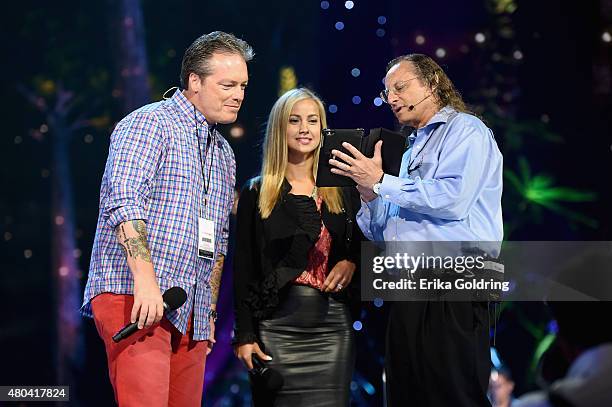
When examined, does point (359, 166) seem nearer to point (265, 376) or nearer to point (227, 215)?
point (227, 215)

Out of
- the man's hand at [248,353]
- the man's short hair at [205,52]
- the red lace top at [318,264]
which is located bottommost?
the man's hand at [248,353]

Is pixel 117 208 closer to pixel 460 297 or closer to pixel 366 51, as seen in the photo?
pixel 460 297

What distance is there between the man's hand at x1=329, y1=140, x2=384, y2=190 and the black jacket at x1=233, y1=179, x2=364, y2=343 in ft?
2.02

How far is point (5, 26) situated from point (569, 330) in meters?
4.45

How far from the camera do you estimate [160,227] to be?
7.93 ft

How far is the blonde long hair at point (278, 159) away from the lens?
130 inches

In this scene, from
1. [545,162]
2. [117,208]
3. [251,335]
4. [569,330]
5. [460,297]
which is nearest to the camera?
[569,330]

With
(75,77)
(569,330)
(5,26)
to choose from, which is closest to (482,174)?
(569,330)

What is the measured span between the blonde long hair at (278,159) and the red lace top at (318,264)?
0.14 m

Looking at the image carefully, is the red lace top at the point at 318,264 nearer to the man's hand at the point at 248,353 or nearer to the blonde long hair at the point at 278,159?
the blonde long hair at the point at 278,159

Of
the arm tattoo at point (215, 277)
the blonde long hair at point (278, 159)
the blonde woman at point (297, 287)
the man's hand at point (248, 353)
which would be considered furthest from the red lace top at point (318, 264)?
the arm tattoo at point (215, 277)

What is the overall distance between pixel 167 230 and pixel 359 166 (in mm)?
719

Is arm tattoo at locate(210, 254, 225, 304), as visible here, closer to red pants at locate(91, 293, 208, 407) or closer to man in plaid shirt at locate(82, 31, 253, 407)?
man in plaid shirt at locate(82, 31, 253, 407)

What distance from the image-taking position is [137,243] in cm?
227
